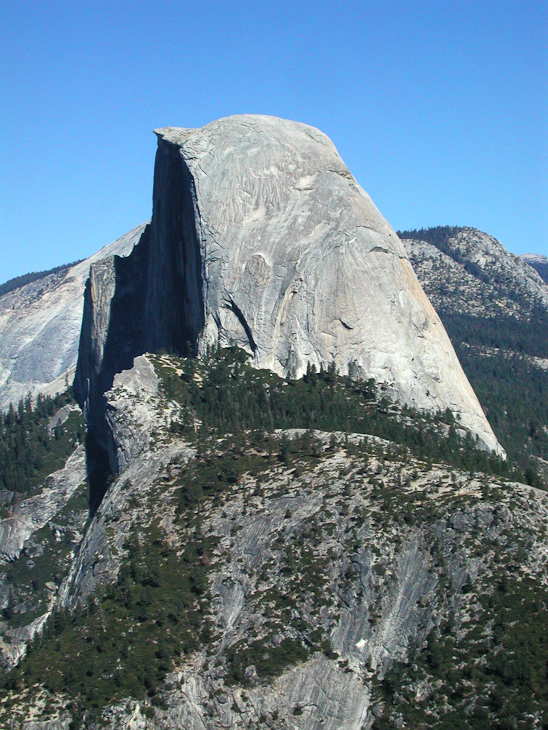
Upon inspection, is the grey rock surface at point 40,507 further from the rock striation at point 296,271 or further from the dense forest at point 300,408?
the dense forest at point 300,408

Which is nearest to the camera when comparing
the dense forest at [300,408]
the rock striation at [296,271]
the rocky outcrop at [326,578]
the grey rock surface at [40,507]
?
the rocky outcrop at [326,578]

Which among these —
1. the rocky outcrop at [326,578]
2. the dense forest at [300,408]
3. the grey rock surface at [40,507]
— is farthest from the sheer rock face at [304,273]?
the grey rock surface at [40,507]

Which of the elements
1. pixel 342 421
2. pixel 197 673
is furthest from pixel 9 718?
pixel 342 421

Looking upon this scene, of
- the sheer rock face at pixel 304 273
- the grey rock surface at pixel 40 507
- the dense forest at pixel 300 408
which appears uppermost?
the sheer rock face at pixel 304 273

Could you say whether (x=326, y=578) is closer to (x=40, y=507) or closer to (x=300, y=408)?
(x=300, y=408)

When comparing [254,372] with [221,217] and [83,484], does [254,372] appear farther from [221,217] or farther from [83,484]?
[83,484]

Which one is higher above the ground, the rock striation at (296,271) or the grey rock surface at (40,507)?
the rock striation at (296,271)

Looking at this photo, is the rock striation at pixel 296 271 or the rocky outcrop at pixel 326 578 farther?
the rock striation at pixel 296 271
